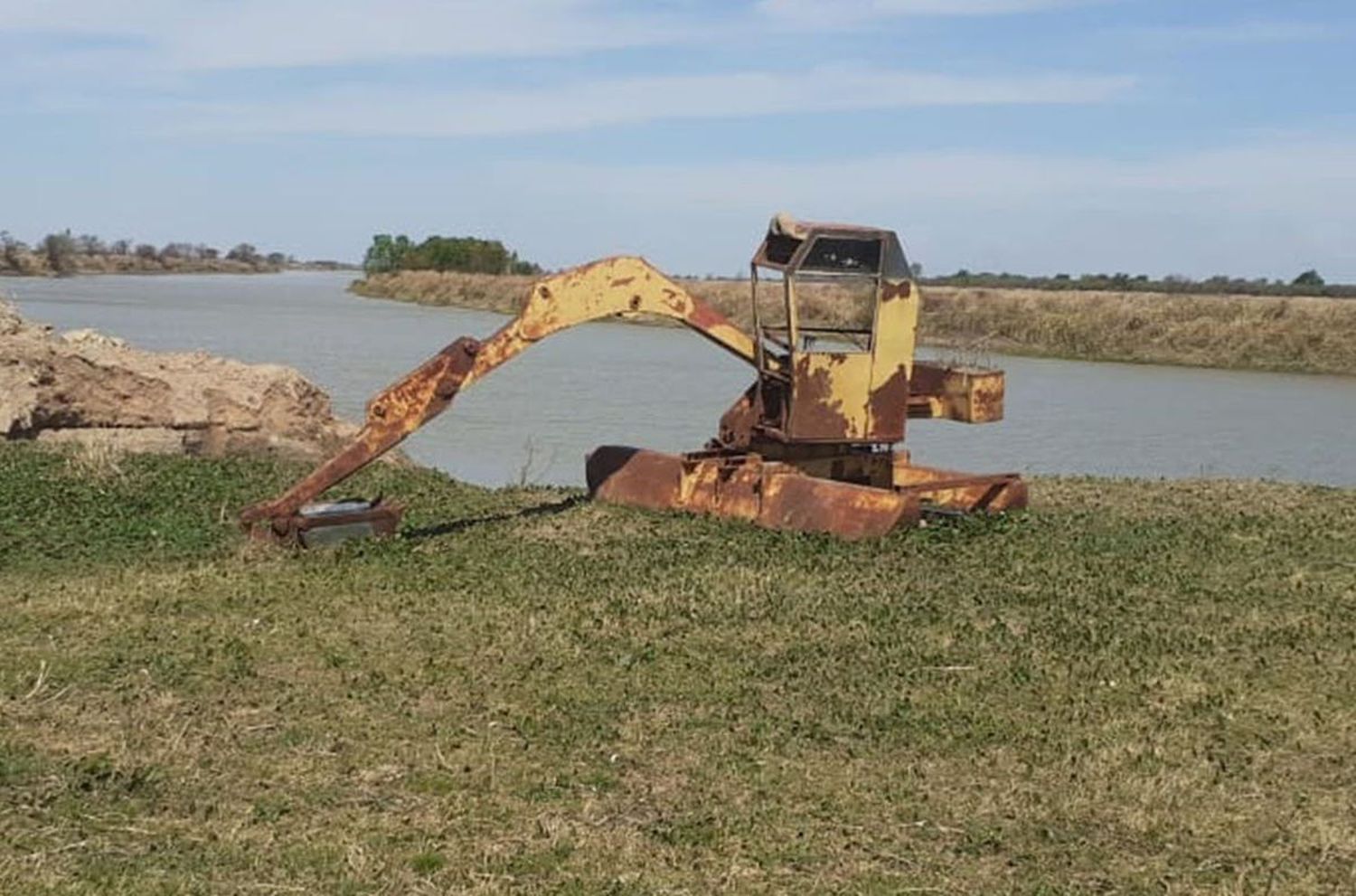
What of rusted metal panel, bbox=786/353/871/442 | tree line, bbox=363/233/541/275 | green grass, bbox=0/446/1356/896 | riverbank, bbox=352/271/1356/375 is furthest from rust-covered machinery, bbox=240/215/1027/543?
tree line, bbox=363/233/541/275

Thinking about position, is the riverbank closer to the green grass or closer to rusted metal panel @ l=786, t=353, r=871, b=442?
rusted metal panel @ l=786, t=353, r=871, b=442

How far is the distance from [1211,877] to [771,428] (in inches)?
276

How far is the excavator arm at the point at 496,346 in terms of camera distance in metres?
10.2

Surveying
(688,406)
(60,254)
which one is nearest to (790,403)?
(688,406)

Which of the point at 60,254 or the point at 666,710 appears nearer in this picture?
the point at 666,710

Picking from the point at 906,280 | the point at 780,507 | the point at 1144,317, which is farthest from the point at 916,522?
the point at 1144,317

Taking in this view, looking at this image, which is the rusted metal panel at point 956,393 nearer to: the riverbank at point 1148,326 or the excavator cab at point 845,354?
the excavator cab at point 845,354

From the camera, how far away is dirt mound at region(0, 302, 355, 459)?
1487 centimetres

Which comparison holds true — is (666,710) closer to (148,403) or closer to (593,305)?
(593,305)

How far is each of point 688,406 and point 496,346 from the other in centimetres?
1482

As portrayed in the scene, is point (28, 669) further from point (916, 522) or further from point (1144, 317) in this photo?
point (1144, 317)

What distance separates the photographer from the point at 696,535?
11000 mm

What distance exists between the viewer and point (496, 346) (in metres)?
10.7

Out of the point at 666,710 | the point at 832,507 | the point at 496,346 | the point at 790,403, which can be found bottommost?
the point at 666,710
